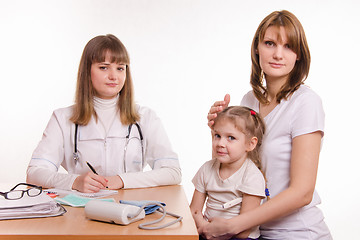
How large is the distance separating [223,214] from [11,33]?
354cm

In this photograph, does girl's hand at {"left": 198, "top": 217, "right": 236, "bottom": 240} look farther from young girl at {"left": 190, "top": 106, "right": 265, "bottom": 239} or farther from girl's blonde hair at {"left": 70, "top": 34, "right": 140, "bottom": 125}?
girl's blonde hair at {"left": 70, "top": 34, "right": 140, "bottom": 125}

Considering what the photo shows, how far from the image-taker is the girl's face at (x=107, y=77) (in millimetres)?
2383

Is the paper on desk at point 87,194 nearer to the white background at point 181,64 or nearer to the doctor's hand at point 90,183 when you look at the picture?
the doctor's hand at point 90,183

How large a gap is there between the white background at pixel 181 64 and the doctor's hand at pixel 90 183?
2.71m

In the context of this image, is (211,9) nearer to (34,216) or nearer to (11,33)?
(11,33)

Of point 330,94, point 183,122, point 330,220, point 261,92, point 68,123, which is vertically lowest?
point 330,220

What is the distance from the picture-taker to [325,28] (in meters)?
4.75

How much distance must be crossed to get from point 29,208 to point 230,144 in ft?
2.78

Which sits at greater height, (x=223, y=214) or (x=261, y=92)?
(x=261, y=92)

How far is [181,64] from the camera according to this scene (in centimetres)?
473

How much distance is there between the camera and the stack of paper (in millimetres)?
1560

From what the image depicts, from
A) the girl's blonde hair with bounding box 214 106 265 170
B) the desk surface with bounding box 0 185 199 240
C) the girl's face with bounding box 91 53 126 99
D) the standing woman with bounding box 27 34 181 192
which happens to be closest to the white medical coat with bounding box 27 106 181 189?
the standing woman with bounding box 27 34 181 192

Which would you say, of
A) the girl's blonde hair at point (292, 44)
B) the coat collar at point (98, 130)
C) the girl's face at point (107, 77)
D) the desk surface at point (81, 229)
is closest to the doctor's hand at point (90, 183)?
the desk surface at point (81, 229)

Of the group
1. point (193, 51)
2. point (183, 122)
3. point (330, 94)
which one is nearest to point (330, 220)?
point (330, 94)
